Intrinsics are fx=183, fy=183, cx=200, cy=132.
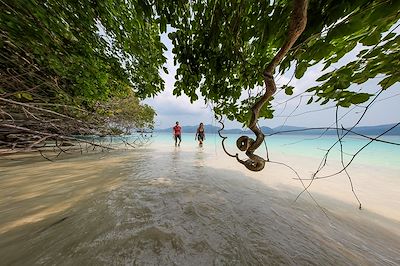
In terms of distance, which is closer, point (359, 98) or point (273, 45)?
point (359, 98)

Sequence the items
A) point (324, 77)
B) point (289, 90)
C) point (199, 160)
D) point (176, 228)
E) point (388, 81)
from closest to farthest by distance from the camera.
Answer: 1. point (388, 81)
2. point (324, 77)
3. point (289, 90)
4. point (176, 228)
5. point (199, 160)

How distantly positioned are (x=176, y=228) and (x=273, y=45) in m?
2.70

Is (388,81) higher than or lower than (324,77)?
lower

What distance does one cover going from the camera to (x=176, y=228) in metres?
2.66

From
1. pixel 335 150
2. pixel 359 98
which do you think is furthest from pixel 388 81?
pixel 335 150

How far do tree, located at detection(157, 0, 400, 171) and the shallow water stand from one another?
3.71 ft

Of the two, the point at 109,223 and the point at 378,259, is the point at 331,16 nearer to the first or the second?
the point at 378,259

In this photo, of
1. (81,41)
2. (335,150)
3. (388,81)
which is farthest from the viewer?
(335,150)

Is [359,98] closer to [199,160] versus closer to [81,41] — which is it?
[81,41]

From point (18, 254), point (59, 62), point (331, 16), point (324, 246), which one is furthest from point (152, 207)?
point (59, 62)

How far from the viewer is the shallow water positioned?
6.83ft

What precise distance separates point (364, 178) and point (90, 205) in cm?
904

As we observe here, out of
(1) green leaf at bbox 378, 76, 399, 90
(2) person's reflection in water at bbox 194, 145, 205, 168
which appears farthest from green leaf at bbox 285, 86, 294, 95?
(2) person's reflection in water at bbox 194, 145, 205, 168

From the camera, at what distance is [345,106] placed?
1731mm
